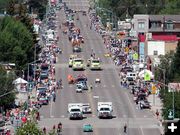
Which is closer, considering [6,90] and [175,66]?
[6,90]

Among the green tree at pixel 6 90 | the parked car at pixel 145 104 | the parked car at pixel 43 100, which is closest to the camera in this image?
the green tree at pixel 6 90

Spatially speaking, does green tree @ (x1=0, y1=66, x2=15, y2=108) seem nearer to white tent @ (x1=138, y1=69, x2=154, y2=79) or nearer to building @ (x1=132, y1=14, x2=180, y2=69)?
white tent @ (x1=138, y1=69, x2=154, y2=79)

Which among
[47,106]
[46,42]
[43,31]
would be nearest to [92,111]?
[47,106]

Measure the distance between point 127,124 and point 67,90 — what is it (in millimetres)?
24856

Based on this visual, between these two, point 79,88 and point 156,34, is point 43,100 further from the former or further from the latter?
point 156,34

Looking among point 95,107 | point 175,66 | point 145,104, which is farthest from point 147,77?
point 95,107

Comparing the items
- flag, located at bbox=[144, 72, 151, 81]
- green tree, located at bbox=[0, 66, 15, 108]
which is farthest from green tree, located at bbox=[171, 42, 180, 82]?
green tree, located at bbox=[0, 66, 15, 108]

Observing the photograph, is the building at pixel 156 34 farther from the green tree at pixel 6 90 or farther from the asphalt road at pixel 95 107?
the green tree at pixel 6 90

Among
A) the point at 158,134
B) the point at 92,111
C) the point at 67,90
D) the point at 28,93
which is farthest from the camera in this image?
the point at 67,90

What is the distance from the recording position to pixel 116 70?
420ft

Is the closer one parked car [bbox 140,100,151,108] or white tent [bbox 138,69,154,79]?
parked car [bbox 140,100,151,108]

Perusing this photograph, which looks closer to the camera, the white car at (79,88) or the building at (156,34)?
the white car at (79,88)

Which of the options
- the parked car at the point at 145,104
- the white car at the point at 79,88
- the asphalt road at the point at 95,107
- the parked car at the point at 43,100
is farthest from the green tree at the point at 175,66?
the parked car at the point at 43,100

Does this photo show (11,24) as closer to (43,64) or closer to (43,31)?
(43,64)
